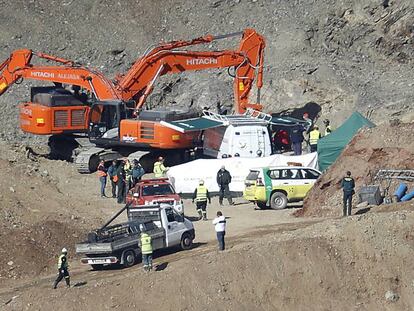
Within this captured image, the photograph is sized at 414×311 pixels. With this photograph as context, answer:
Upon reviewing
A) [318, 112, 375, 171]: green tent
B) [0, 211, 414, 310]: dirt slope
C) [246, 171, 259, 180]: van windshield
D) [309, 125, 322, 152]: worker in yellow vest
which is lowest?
[0, 211, 414, 310]: dirt slope

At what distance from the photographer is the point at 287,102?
4931 cm

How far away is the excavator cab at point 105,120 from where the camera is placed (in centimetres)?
4272

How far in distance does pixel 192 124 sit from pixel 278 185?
6559 mm

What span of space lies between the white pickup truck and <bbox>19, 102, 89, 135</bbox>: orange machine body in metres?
13.5

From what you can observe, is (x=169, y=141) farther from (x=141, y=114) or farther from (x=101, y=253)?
(x=101, y=253)

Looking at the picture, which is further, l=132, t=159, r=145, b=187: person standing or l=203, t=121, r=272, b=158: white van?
l=203, t=121, r=272, b=158: white van

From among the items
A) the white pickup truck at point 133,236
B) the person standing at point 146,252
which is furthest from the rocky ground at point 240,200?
the white pickup truck at point 133,236

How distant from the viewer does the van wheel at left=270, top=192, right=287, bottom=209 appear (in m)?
36.4

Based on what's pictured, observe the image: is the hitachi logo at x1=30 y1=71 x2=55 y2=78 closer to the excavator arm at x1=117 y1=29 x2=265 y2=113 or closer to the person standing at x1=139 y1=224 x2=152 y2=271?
the excavator arm at x1=117 y1=29 x2=265 y2=113

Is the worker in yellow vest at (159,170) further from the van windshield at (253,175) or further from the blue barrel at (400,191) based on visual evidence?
the blue barrel at (400,191)

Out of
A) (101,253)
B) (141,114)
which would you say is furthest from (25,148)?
(101,253)

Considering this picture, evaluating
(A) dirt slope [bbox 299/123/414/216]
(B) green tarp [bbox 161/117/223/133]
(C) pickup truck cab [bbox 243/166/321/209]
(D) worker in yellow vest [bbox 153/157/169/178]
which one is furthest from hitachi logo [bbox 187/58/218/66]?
(A) dirt slope [bbox 299/123/414/216]

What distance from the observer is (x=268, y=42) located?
53531 mm

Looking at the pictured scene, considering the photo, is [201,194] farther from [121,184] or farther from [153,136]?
[153,136]
